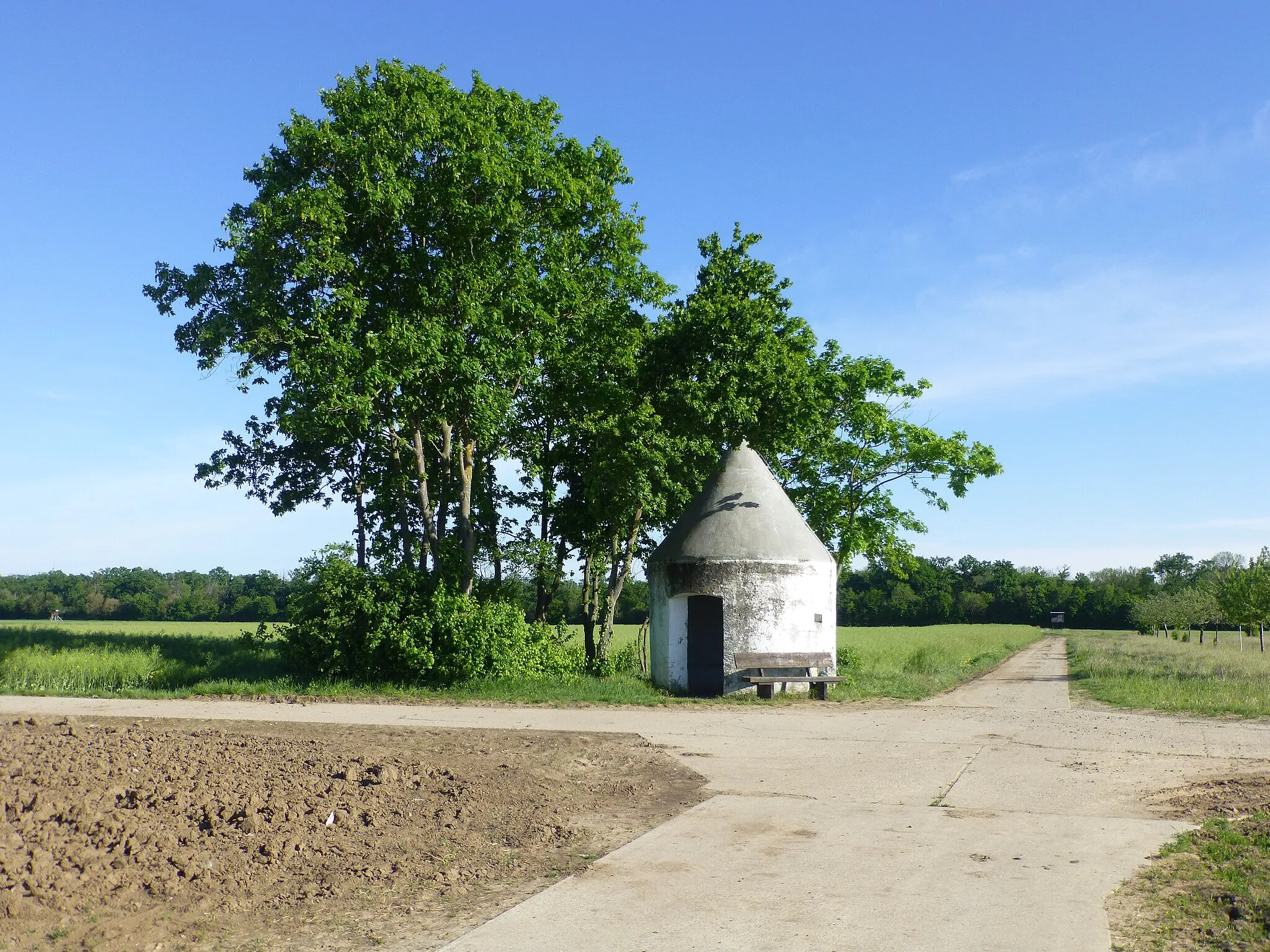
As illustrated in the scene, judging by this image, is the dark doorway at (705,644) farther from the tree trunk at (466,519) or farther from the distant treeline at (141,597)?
the distant treeline at (141,597)

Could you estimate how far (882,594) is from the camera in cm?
10569

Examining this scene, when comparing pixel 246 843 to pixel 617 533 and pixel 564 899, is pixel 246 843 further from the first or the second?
pixel 617 533

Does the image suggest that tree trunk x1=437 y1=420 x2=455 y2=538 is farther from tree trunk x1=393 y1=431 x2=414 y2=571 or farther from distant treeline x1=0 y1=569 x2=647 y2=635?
distant treeline x1=0 y1=569 x2=647 y2=635

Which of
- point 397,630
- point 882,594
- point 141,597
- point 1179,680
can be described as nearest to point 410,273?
point 397,630

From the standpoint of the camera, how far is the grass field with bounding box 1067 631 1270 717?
18172 millimetres

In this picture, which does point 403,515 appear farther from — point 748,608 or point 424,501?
point 748,608

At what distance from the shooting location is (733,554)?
68.3 ft

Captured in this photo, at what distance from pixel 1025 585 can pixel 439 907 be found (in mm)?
115494

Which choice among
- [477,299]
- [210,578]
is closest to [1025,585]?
[210,578]

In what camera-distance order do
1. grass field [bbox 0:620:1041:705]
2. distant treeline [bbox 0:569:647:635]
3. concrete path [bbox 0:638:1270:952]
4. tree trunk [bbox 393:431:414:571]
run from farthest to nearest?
1. distant treeline [bbox 0:569:647:635]
2. tree trunk [bbox 393:431:414:571]
3. grass field [bbox 0:620:1041:705]
4. concrete path [bbox 0:638:1270:952]

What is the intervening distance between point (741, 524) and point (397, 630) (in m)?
7.43

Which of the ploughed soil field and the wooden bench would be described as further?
the wooden bench

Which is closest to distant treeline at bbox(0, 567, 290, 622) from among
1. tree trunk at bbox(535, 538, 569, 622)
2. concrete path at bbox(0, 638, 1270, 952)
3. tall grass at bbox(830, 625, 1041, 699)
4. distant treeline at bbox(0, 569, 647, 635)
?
distant treeline at bbox(0, 569, 647, 635)

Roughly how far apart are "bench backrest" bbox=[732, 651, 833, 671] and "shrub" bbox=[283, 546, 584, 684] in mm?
3865
